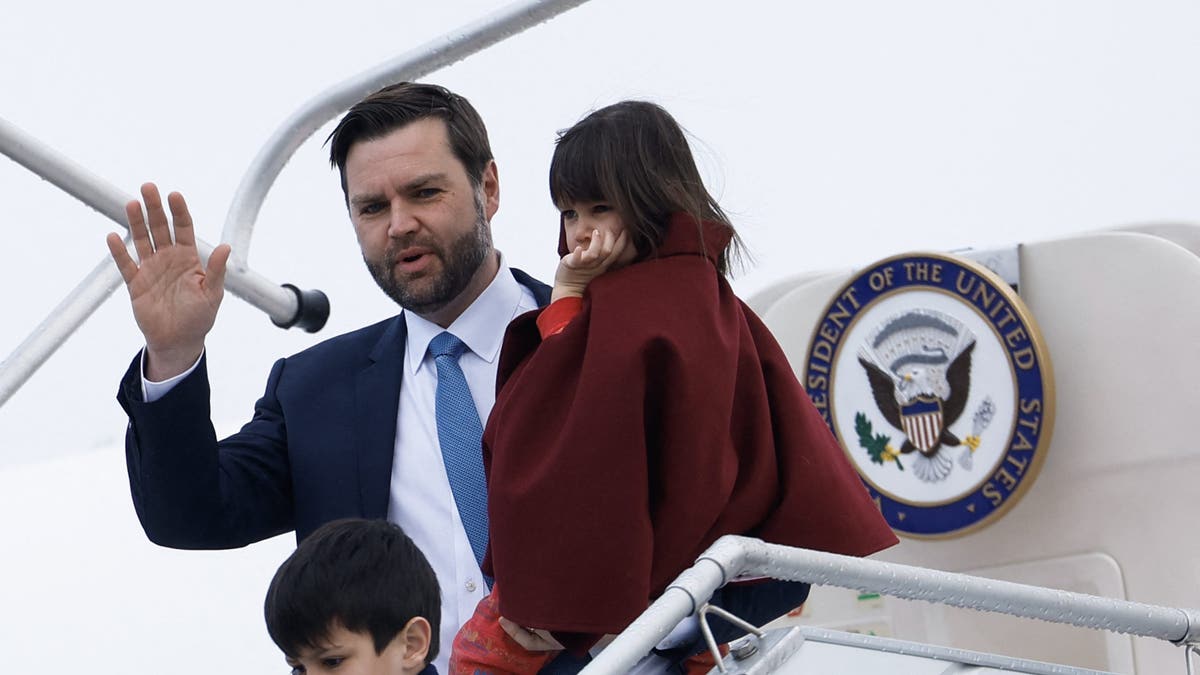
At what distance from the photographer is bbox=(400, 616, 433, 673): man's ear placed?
203 cm

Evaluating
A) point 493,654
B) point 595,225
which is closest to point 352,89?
point 595,225

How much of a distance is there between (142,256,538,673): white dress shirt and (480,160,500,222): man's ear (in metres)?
0.10

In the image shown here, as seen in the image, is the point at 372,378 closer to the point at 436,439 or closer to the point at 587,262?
the point at 436,439

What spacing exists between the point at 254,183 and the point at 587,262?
197 centimetres

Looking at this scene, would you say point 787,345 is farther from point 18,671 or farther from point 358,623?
point 18,671

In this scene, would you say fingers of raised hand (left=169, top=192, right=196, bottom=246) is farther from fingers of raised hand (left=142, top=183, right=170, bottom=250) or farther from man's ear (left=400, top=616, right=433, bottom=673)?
man's ear (left=400, top=616, right=433, bottom=673)

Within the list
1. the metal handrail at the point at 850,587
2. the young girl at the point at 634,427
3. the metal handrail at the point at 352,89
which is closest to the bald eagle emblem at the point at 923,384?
the metal handrail at the point at 352,89

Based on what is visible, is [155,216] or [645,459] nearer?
[645,459]

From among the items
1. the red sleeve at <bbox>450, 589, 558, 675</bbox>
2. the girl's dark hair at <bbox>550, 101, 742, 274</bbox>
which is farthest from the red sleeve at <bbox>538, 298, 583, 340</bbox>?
the red sleeve at <bbox>450, 589, 558, 675</bbox>

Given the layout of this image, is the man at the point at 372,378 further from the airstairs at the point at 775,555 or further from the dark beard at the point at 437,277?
the airstairs at the point at 775,555

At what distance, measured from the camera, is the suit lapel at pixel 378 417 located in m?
2.36

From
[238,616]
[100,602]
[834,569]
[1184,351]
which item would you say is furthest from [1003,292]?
[100,602]

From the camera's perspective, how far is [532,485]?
70.7 inches

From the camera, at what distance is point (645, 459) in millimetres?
1772
